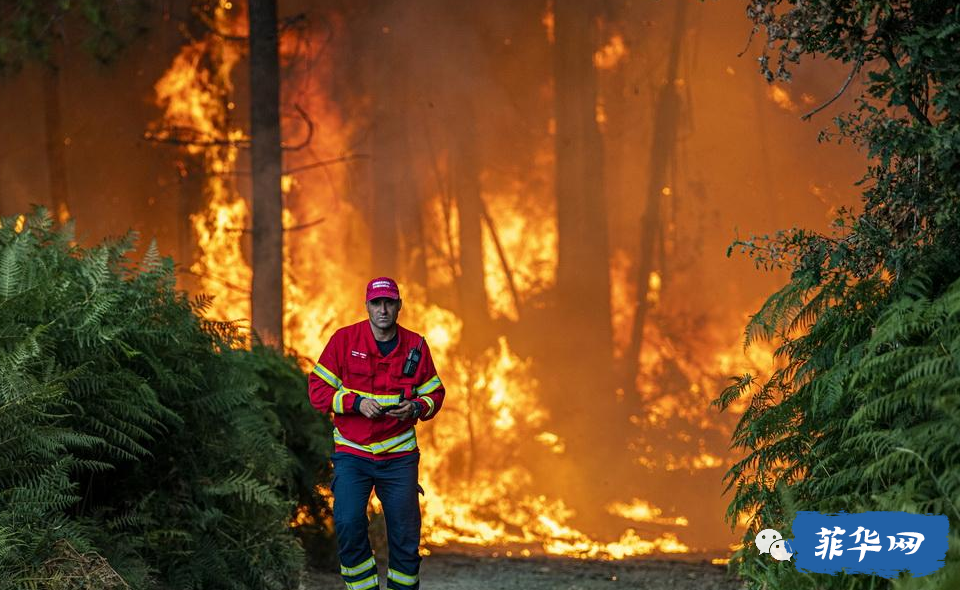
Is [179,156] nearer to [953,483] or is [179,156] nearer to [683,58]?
[683,58]

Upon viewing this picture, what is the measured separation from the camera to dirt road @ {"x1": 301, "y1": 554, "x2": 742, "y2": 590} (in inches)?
364

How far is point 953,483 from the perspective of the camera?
415cm

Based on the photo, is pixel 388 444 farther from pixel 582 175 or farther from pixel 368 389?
pixel 582 175

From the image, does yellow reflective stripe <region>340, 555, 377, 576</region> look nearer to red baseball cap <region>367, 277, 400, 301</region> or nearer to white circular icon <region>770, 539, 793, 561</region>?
red baseball cap <region>367, 277, 400, 301</region>

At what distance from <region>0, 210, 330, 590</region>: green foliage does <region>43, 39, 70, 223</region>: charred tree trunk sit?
6.53m

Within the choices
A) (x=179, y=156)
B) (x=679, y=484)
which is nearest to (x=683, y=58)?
(x=679, y=484)

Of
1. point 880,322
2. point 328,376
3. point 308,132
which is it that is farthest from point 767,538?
point 308,132

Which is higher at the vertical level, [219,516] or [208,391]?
[208,391]

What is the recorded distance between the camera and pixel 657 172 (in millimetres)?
11867

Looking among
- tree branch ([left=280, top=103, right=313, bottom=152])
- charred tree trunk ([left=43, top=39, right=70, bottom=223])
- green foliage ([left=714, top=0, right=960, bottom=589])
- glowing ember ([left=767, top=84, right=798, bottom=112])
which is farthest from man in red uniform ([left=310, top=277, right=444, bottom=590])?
charred tree trunk ([left=43, top=39, right=70, bottom=223])

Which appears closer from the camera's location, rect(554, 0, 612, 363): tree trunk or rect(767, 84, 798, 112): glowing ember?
rect(767, 84, 798, 112): glowing ember

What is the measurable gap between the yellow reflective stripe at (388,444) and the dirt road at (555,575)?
2573 millimetres

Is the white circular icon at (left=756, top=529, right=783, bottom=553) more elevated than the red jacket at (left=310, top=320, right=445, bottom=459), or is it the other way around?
the red jacket at (left=310, top=320, right=445, bottom=459)

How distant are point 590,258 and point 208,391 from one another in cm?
613
